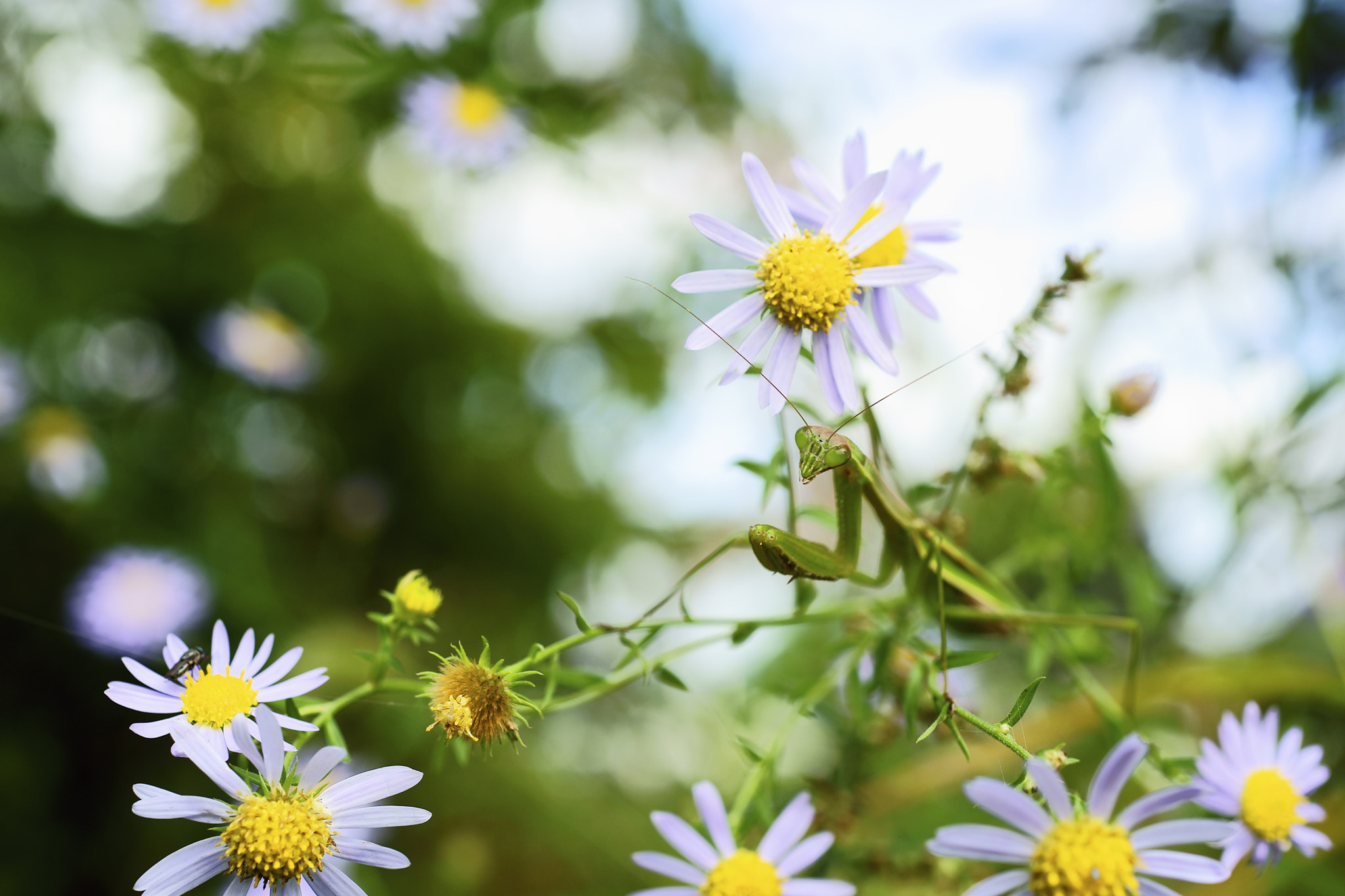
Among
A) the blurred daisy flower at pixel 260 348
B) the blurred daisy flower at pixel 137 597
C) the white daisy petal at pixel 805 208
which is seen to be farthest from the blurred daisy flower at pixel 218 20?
the white daisy petal at pixel 805 208

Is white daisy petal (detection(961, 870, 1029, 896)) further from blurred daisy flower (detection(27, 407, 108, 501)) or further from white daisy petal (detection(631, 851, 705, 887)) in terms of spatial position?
Answer: blurred daisy flower (detection(27, 407, 108, 501))

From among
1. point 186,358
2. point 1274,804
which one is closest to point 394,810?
point 1274,804

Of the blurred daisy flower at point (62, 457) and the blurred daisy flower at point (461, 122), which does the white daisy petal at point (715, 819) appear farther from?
the blurred daisy flower at point (62, 457)

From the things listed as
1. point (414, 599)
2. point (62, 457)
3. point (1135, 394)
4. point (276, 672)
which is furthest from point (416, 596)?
point (62, 457)

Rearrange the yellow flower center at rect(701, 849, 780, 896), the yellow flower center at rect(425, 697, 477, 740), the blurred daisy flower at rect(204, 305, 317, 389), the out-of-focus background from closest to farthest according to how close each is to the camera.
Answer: the yellow flower center at rect(425, 697, 477, 740), the yellow flower center at rect(701, 849, 780, 896), the out-of-focus background, the blurred daisy flower at rect(204, 305, 317, 389)

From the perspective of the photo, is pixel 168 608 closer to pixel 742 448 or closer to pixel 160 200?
pixel 160 200

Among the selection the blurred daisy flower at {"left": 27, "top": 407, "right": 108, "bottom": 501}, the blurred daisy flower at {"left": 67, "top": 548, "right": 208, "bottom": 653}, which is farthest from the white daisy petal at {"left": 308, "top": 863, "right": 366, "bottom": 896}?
the blurred daisy flower at {"left": 27, "top": 407, "right": 108, "bottom": 501}
